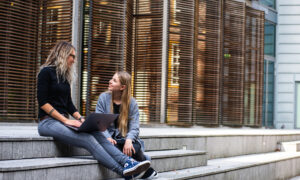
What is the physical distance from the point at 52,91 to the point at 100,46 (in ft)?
18.3

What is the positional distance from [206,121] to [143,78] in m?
2.60

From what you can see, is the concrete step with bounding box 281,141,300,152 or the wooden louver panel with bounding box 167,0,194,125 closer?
the concrete step with bounding box 281,141,300,152

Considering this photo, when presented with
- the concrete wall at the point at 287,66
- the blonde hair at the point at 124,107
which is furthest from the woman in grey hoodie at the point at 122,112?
the concrete wall at the point at 287,66

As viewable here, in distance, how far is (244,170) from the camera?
24.6 feet

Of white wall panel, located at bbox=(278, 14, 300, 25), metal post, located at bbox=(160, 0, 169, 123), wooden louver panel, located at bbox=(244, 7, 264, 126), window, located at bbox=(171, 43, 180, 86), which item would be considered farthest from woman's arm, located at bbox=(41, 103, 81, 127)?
white wall panel, located at bbox=(278, 14, 300, 25)

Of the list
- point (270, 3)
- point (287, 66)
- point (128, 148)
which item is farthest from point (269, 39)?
point (128, 148)

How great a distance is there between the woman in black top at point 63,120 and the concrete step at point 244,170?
0.74 meters

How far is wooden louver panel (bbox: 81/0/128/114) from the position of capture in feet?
33.2

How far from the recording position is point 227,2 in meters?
14.1

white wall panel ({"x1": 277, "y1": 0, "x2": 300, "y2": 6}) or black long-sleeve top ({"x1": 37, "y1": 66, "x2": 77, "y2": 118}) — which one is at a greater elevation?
white wall panel ({"x1": 277, "y1": 0, "x2": 300, "y2": 6})

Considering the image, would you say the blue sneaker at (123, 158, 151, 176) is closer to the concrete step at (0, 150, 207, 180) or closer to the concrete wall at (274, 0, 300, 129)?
the concrete step at (0, 150, 207, 180)

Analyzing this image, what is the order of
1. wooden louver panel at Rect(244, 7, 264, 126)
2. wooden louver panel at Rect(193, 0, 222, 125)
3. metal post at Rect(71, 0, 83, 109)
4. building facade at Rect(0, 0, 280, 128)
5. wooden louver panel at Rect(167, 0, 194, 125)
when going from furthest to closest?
wooden louver panel at Rect(244, 7, 264, 126) < wooden louver panel at Rect(193, 0, 222, 125) < wooden louver panel at Rect(167, 0, 194, 125) < metal post at Rect(71, 0, 83, 109) < building facade at Rect(0, 0, 280, 128)

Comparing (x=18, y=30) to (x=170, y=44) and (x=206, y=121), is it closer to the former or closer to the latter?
(x=170, y=44)

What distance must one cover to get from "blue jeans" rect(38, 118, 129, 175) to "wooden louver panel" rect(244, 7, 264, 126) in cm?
1112
